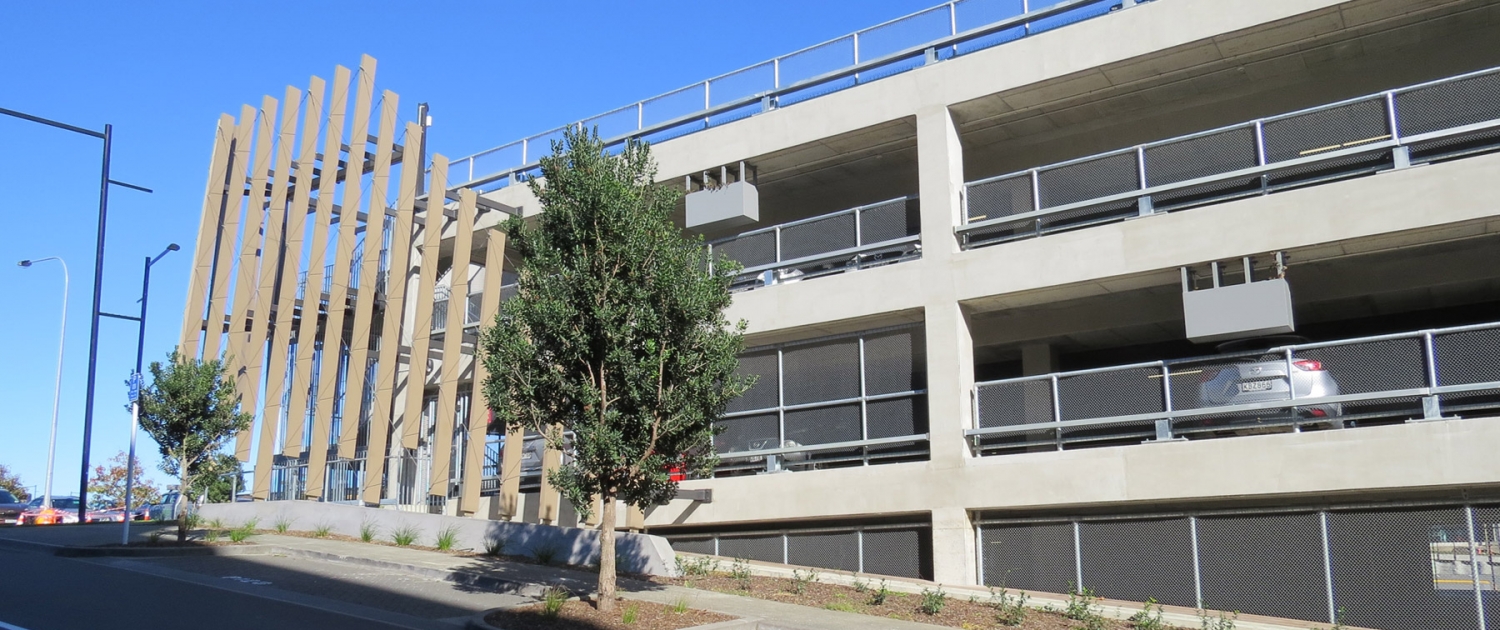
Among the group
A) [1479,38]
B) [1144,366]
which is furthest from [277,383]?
[1479,38]

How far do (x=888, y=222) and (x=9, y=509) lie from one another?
101 feet

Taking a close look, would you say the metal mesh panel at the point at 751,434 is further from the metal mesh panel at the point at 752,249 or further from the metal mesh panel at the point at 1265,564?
the metal mesh panel at the point at 1265,564

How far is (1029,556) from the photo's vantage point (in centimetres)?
1775

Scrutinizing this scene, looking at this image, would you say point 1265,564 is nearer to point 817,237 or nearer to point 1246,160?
point 1246,160

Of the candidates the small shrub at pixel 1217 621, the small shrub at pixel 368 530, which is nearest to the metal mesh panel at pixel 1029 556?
the small shrub at pixel 1217 621

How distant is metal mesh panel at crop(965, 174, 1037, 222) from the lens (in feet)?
63.3

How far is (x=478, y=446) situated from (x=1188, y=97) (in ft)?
49.3

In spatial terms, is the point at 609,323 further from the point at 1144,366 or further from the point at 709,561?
the point at 1144,366

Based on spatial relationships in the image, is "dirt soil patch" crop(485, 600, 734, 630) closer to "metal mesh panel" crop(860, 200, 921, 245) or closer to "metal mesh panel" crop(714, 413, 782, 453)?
"metal mesh panel" crop(714, 413, 782, 453)

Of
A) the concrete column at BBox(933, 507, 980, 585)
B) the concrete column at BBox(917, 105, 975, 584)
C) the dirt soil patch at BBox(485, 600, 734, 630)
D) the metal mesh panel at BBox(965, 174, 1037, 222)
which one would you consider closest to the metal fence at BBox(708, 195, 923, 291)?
the concrete column at BBox(917, 105, 975, 584)

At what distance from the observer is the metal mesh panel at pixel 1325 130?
16391mm

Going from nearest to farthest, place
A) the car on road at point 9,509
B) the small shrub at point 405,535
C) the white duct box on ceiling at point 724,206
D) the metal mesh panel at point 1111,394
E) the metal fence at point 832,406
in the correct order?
the metal mesh panel at point 1111,394
the metal fence at point 832,406
the small shrub at point 405,535
the white duct box on ceiling at point 724,206
the car on road at point 9,509

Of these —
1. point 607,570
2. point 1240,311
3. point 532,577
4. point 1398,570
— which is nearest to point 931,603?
point 607,570

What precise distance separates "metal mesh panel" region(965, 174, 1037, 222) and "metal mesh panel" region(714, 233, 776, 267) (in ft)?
14.1
